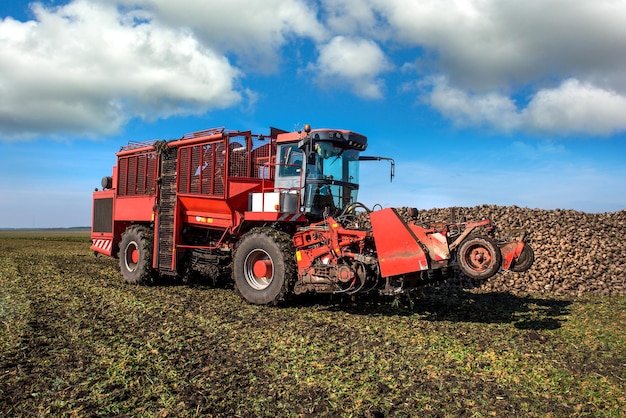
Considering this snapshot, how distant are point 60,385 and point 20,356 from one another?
46.0 inches

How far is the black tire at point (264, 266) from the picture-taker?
25.9 ft

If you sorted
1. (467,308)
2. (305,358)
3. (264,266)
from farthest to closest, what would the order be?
(467,308) < (264,266) < (305,358)

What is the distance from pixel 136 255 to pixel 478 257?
27.4ft

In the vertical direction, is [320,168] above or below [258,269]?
above

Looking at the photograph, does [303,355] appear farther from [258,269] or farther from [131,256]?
[131,256]

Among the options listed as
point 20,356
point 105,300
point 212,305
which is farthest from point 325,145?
point 20,356

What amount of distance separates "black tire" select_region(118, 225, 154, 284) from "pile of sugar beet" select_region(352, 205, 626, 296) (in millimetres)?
6522

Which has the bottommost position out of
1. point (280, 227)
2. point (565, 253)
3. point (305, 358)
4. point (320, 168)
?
point (305, 358)

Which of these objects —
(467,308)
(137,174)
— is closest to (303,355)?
(467,308)

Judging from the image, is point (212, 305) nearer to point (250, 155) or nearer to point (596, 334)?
point (250, 155)

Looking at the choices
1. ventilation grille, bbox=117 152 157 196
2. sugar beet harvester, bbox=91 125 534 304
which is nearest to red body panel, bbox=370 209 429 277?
sugar beet harvester, bbox=91 125 534 304

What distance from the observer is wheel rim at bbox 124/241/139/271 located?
11.6 m

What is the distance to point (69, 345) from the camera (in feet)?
18.3

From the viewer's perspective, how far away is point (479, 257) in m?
6.45
